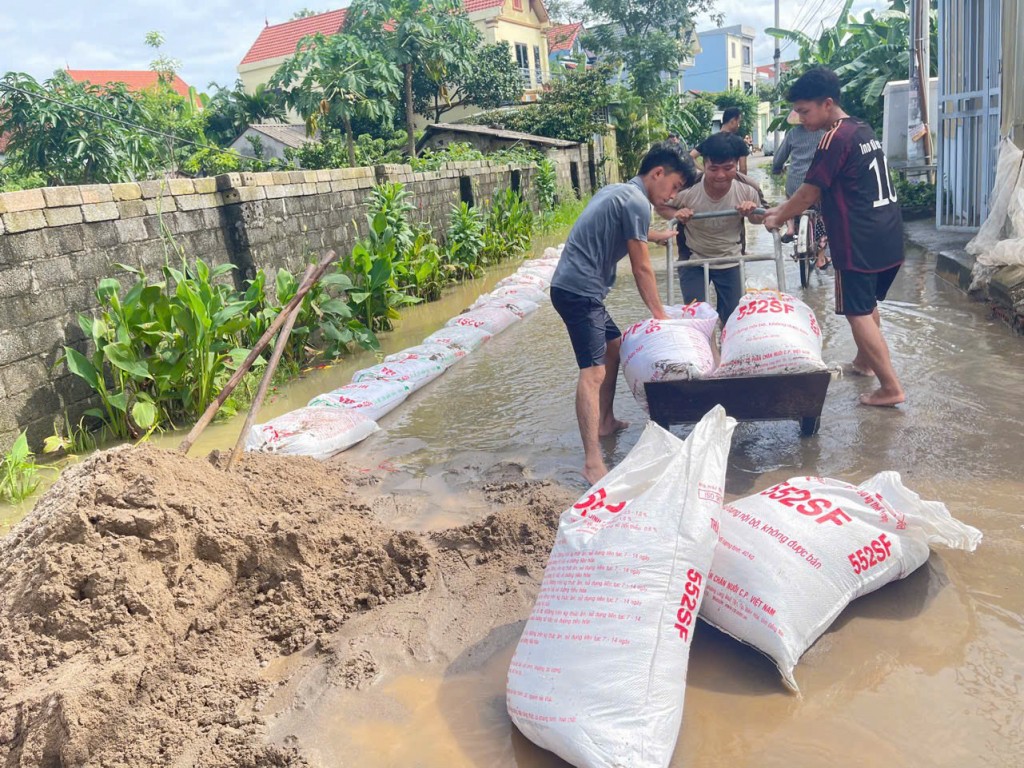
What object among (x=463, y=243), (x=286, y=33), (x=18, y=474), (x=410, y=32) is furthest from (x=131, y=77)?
(x=18, y=474)

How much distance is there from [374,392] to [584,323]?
1798mm

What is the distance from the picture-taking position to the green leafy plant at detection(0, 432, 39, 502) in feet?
13.0

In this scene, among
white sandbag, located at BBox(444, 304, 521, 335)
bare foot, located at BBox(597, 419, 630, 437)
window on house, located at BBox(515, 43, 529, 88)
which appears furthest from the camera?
window on house, located at BBox(515, 43, 529, 88)

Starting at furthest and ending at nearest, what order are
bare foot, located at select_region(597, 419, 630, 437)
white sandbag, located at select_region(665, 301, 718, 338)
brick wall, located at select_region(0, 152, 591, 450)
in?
1. brick wall, located at select_region(0, 152, 591, 450)
2. bare foot, located at select_region(597, 419, 630, 437)
3. white sandbag, located at select_region(665, 301, 718, 338)

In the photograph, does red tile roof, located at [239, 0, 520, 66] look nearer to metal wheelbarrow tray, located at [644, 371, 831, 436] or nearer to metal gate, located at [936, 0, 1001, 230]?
metal gate, located at [936, 0, 1001, 230]

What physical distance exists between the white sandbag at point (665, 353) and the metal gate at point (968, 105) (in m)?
5.50

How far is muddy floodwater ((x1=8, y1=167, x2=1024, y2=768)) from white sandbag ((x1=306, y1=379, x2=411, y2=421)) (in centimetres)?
10

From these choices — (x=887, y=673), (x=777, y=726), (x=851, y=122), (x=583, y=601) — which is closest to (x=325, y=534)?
(x=583, y=601)

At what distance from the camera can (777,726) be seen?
198 centimetres

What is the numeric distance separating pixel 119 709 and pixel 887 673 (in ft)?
6.94

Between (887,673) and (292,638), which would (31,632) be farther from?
(887,673)

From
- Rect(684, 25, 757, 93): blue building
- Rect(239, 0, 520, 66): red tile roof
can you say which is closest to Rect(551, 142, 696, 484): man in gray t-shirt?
Rect(239, 0, 520, 66): red tile roof

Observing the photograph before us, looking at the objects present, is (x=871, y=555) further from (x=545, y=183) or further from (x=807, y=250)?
(x=545, y=183)

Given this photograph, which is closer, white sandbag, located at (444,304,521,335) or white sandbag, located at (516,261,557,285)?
white sandbag, located at (444,304,521,335)
